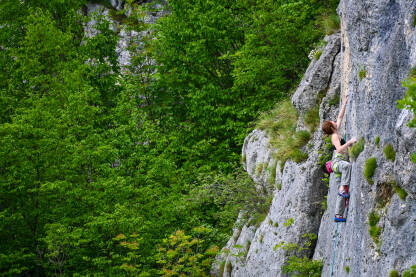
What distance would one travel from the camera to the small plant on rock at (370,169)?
611 centimetres

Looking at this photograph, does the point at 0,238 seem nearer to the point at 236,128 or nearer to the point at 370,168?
the point at 236,128

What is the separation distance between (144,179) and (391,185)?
14.1 meters

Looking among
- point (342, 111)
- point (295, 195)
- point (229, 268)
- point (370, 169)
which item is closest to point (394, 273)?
point (370, 169)

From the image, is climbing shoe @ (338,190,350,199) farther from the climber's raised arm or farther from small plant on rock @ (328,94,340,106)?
small plant on rock @ (328,94,340,106)

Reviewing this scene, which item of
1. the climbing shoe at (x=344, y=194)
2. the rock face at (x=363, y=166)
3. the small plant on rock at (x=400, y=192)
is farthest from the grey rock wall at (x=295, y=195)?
the small plant on rock at (x=400, y=192)

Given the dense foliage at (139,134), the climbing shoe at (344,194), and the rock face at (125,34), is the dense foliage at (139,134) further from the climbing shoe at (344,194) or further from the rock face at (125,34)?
the climbing shoe at (344,194)

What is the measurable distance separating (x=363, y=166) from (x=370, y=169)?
298 millimetres

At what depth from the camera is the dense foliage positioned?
1634 cm

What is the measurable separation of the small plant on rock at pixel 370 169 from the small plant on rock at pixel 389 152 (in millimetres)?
281

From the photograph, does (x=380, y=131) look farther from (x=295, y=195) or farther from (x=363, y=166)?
(x=295, y=195)

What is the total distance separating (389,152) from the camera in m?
5.77

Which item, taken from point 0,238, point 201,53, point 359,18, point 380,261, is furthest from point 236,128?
point 380,261

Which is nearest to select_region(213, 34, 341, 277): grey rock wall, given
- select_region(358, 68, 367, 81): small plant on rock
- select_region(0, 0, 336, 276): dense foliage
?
select_region(0, 0, 336, 276): dense foliage

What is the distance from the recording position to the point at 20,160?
1784 centimetres
